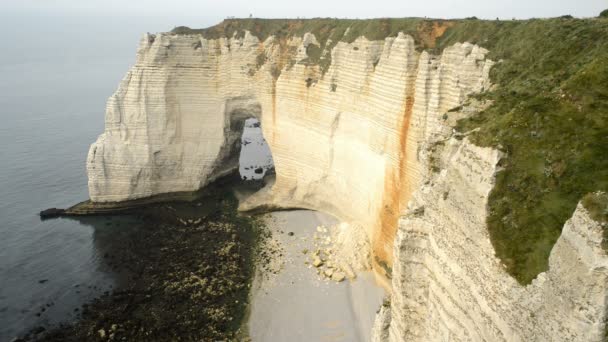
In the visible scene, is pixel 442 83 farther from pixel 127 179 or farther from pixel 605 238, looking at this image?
pixel 127 179

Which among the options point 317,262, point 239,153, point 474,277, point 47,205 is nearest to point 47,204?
point 47,205

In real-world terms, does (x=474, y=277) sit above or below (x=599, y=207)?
below

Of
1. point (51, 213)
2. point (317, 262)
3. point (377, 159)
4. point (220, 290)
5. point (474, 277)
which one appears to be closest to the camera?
point (474, 277)

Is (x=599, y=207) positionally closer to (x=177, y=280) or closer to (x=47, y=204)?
(x=177, y=280)

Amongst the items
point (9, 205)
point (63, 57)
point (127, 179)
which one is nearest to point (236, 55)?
point (127, 179)

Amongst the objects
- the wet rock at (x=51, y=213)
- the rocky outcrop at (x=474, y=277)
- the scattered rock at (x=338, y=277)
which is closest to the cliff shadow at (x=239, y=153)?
the wet rock at (x=51, y=213)

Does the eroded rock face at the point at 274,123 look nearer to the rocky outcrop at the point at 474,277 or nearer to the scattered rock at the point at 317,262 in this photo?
the scattered rock at the point at 317,262

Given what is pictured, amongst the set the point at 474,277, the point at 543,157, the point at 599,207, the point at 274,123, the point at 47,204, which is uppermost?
the point at 543,157
